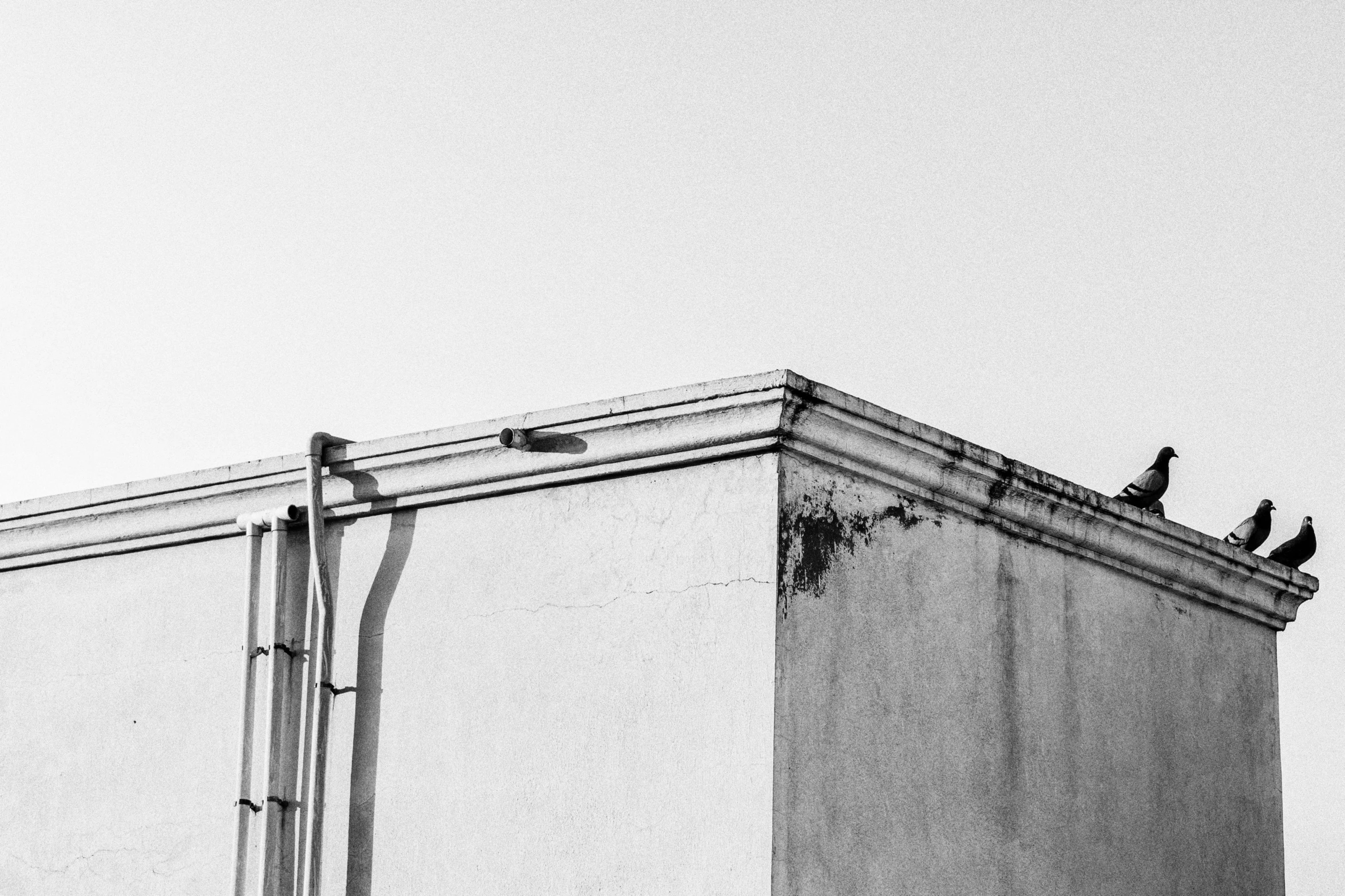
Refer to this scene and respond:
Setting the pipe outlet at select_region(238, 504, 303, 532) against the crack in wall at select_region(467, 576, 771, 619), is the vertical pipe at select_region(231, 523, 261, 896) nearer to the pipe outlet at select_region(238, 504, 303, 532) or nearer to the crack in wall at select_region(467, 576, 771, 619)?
the pipe outlet at select_region(238, 504, 303, 532)

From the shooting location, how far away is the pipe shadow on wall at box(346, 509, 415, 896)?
802 cm

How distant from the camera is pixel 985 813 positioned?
7750mm

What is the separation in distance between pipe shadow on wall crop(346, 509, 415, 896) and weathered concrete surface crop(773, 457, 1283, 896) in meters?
2.01

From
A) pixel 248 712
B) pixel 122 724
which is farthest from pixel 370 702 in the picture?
pixel 122 724

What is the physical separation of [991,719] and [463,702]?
2.21 meters

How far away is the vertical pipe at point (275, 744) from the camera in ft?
26.6

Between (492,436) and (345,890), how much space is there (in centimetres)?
205

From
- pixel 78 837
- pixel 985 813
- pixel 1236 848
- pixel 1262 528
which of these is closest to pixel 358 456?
pixel 78 837

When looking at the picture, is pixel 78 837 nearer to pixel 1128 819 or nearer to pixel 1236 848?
pixel 1128 819

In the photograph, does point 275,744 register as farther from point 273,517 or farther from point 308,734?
point 273,517

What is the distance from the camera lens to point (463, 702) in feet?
25.8

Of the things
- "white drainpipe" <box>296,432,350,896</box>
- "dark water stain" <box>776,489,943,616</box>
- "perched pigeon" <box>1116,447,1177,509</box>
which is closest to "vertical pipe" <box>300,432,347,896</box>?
"white drainpipe" <box>296,432,350,896</box>

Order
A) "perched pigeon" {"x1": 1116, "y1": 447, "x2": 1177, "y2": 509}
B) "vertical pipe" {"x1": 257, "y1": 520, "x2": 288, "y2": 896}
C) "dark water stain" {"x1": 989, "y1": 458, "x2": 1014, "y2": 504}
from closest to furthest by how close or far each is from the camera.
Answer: "dark water stain" {"x1": 989, "y1": 458, "x2": 1014, "y2": 504} < "vertical pipe" {"x1": 257, "y1": 520, "x2": 288, "y2": 896} < "perched pigeon" {"x1": 1116, "y1": 447, "x2": 1177, "y2": 509}

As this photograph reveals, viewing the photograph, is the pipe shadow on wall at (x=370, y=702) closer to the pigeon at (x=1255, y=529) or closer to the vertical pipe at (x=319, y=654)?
the vertical pipe at (x=319, y=654)
